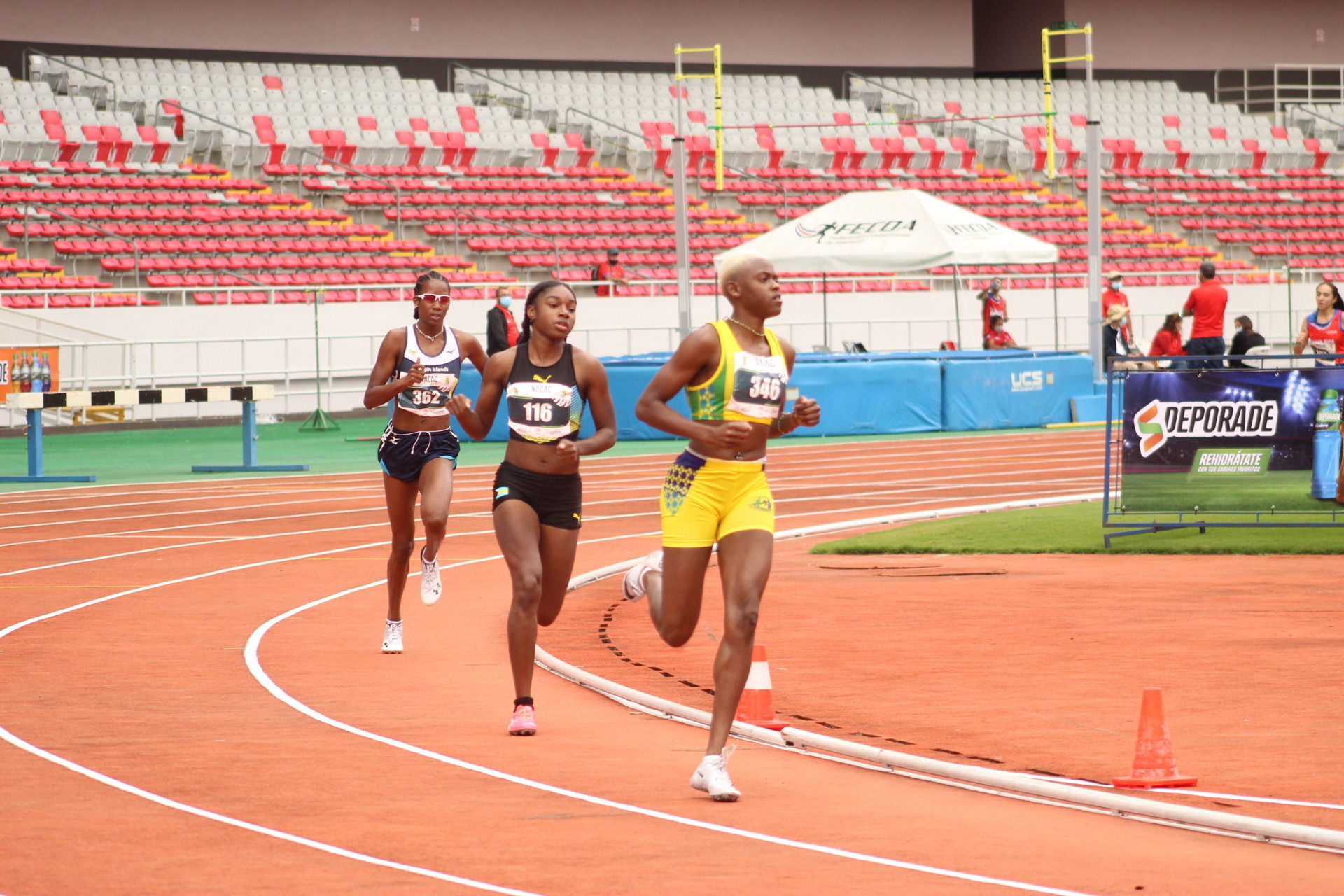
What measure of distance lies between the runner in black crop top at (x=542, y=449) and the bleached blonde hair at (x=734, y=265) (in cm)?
98

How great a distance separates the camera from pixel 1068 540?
13.9m

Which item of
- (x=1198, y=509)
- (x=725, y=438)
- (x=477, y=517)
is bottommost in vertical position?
(x=477, y=517)

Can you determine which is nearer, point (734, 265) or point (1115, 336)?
point (734, 265)

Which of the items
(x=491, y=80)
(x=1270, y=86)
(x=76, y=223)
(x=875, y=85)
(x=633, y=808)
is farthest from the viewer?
(x=1270, y=86)

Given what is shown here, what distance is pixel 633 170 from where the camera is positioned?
4112 centimetres

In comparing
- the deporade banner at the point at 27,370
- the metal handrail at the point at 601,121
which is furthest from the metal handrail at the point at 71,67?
the deporade banner at the point at 27,370

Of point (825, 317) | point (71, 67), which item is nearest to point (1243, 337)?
point (825, 317)

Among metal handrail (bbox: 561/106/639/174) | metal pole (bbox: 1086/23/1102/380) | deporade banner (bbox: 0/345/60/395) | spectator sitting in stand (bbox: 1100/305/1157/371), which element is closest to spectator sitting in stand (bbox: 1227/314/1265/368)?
spectator sitting in stand (bbox: 1100/305/1157/371)

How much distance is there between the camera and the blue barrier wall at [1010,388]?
2678 cm

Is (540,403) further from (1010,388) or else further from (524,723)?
(1010,388)

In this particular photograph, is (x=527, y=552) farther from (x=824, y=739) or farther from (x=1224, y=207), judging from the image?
(x=1224, y=207)

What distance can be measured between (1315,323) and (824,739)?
11655 mm

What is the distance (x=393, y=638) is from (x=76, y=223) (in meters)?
23.8

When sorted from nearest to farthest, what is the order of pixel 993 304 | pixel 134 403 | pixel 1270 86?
pixel 134 403 < pixel 993 304 < pixel 1270 86
